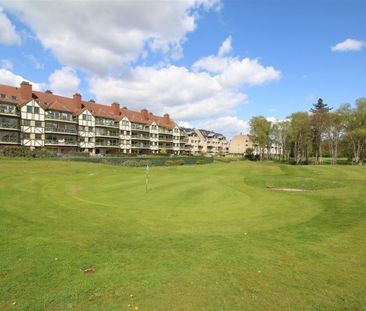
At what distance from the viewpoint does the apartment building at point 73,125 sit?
73.4m

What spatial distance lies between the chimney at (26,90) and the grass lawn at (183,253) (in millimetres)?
65063

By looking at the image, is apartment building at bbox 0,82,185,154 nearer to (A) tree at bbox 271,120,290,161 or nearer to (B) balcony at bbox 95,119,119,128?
(B) balcony at bbox 95,119,119,128

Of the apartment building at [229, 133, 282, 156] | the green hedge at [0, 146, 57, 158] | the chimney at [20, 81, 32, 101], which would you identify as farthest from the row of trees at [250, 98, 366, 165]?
the apartment building at [229, 133, 282, 156]

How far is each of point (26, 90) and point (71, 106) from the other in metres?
13.8

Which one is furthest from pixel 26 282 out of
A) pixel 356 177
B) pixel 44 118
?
pixel 44 118

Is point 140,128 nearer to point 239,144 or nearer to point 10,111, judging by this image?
point 10,111

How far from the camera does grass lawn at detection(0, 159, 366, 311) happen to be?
7.14 m

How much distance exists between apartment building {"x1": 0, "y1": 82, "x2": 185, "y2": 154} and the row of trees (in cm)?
3741

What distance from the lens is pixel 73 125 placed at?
85812mm

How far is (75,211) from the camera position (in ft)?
53.8

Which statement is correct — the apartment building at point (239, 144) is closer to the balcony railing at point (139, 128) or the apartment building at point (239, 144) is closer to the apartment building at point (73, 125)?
the apartment building at point (73, 125)

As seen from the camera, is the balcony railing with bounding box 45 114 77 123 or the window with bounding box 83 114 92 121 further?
the window with bounding box 83 114 92 121

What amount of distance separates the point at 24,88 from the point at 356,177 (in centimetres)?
7254

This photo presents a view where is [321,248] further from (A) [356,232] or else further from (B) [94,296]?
(B) [94,296]
